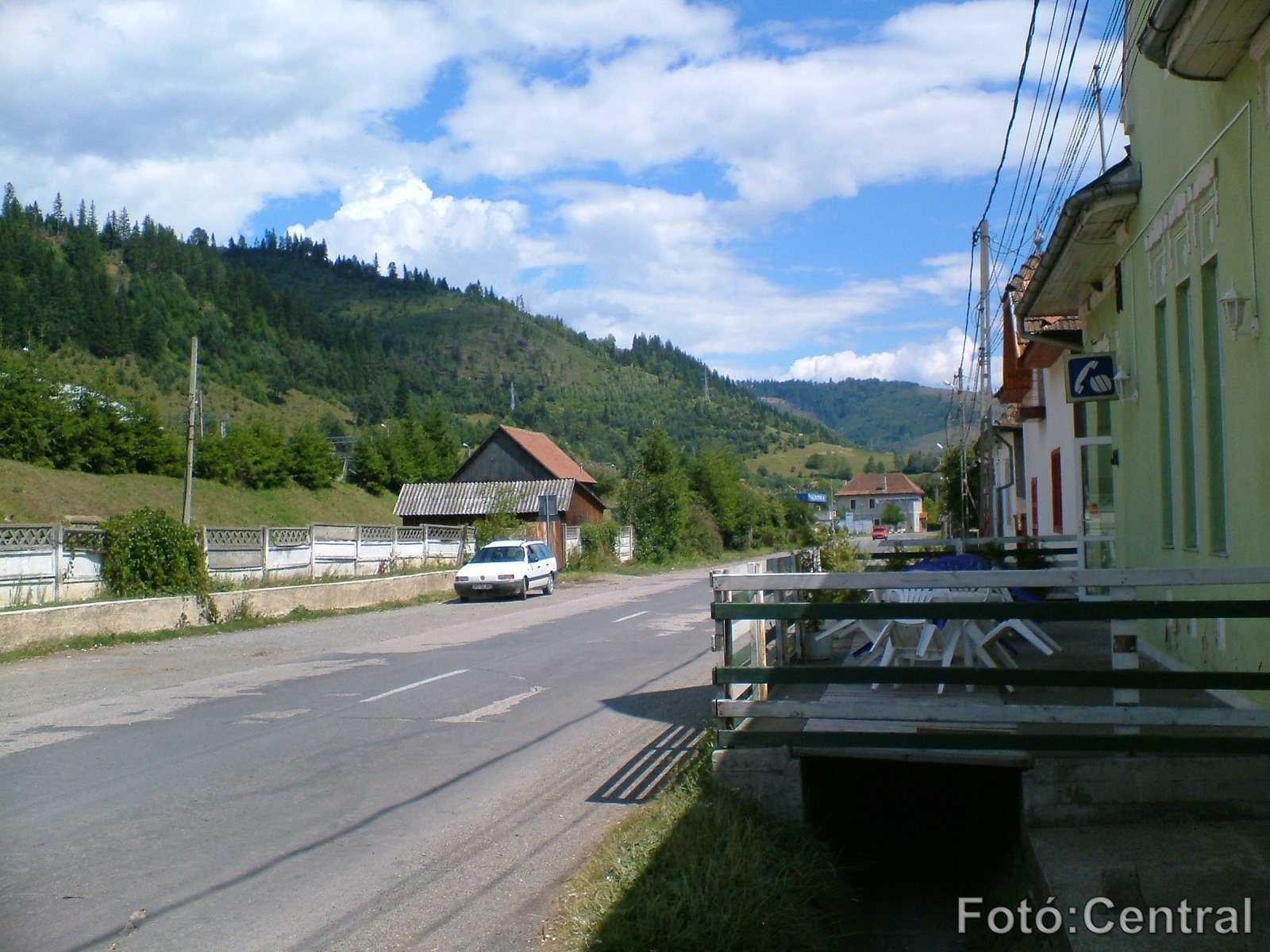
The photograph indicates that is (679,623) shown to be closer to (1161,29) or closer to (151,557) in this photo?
(151,557)

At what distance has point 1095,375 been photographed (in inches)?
396

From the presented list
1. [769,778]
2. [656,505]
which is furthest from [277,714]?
[656,505]

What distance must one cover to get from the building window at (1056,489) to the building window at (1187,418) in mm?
10596

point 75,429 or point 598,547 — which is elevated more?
point 75,429

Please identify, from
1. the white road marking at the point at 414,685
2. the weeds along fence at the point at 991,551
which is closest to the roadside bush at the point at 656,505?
the weeds along fence at the point at 991,551

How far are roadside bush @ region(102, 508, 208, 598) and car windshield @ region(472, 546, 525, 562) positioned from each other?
9.01 m

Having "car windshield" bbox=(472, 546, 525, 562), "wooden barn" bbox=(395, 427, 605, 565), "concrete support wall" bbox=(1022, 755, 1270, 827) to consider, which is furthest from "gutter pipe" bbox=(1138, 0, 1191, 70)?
"wooden barn" bbox=(395, 427, 605, 565)

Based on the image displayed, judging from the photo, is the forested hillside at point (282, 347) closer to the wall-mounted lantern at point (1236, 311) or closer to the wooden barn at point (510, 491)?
the wooden barn at point (510, 491)

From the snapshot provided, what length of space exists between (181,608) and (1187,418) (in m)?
17.3

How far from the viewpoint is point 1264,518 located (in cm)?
620

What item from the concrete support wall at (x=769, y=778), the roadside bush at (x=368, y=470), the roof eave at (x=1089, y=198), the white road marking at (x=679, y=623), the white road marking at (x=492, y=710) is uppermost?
the roadside bush at (x=368, y=470)

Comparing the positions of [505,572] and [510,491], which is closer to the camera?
[505,572]

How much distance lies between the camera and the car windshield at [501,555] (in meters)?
28.4

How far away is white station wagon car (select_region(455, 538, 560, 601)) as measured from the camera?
89.6 feet
